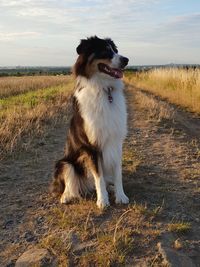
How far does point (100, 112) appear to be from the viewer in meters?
4.71

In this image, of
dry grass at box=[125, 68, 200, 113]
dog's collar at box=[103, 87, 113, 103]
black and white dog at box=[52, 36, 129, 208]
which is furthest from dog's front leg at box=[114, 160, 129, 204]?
dry grass at box=[125, 68, 200, 113]

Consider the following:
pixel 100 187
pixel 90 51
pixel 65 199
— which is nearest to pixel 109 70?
pixel 90 51

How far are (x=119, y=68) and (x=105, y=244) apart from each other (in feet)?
6.16

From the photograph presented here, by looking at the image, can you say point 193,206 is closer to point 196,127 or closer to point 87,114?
point 87,114

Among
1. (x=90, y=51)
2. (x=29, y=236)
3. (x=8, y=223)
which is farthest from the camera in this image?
(x=90, y=51)

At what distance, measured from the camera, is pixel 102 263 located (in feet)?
11.6

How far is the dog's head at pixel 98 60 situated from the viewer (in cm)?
460

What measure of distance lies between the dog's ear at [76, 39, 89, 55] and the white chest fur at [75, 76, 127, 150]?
29cm

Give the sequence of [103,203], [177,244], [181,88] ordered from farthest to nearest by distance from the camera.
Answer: [181,88] → [103,203] → [177,244]

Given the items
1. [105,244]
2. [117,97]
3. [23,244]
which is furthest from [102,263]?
[117,97]

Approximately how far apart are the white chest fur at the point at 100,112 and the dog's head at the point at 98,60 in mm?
91

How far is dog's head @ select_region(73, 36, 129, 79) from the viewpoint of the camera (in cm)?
460

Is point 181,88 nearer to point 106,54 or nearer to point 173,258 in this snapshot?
point 106,54

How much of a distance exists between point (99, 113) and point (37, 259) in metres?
1.74
